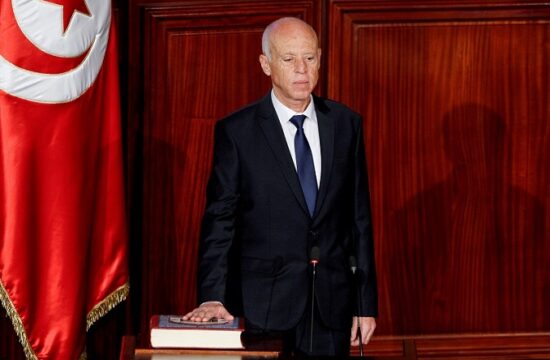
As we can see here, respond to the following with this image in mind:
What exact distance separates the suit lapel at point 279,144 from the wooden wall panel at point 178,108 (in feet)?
3.62

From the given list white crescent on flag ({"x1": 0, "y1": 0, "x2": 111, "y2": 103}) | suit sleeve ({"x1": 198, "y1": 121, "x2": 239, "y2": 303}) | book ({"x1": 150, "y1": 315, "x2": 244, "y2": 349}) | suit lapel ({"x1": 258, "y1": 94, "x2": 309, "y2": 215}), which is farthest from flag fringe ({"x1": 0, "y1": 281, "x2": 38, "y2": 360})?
book ({"x1": 150, "y1": 315, "x2": 244, "y2": 349})

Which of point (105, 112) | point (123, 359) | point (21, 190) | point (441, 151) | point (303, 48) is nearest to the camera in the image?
point (123, 359)

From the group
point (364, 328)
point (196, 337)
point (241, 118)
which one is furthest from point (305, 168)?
point (196, 337)

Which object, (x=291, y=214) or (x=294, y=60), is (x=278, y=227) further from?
(x=294, y=60)

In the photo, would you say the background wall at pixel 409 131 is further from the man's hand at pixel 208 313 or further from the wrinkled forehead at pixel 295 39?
the man's hand at pixel 208 313

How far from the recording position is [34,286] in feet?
12.5

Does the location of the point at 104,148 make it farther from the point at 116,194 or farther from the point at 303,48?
the point at 303,48

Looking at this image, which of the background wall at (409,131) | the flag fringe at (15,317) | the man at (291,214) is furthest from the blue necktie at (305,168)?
the flag fringe at (15,317)

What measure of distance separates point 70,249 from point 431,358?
1500mm

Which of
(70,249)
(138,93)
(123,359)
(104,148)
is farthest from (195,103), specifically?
(123,359)

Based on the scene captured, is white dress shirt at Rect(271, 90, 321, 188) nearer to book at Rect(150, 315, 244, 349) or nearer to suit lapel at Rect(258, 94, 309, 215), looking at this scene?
suit lapel at Rect(258, 94, 309, 215)

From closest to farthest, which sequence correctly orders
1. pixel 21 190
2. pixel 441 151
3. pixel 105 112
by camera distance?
1. pixel 21 190
2. pixel 105 112
3. pixel 441 151

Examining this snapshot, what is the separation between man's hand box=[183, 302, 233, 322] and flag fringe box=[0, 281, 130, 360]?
1178 mm

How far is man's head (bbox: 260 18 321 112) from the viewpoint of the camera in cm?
312
